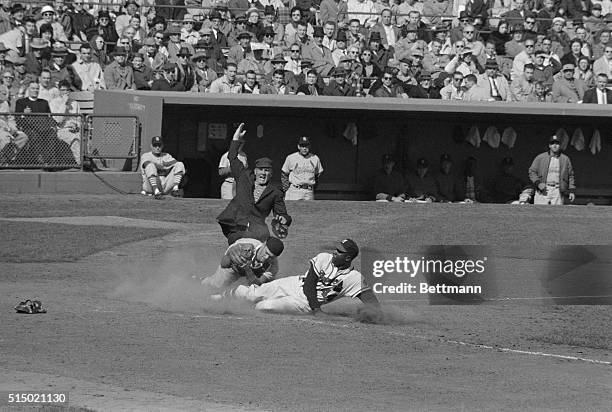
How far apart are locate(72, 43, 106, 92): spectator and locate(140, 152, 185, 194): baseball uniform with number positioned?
2.03 m

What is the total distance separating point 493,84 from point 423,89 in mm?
1502

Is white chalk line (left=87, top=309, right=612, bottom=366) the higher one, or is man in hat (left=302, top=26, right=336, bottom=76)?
man in hat (left=302, top=26, right=336, bottom=76)

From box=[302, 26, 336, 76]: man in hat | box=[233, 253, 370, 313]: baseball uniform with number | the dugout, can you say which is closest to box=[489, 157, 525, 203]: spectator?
the dugout

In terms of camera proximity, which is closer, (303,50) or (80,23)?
(80,23)

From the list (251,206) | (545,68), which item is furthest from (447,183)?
(251,206)

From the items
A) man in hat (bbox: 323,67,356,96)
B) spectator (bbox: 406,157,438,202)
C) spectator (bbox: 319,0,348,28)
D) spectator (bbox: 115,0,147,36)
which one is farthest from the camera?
spectator (bbox: 319,0,348,28)

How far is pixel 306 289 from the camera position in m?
12.2

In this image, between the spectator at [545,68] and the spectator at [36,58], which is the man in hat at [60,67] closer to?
the spectator at [36,58]

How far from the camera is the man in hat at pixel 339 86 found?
23.3m

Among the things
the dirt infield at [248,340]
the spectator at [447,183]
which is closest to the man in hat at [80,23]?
the dirt infield at [248,340]

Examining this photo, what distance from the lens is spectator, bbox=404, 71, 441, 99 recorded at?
2383 centimetres

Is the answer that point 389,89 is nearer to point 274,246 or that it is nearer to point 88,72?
point 88,72

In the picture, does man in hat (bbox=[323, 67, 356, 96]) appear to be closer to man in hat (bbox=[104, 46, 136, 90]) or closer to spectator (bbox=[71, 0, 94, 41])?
man in hat (bbox=[104, 46, 136, 90])

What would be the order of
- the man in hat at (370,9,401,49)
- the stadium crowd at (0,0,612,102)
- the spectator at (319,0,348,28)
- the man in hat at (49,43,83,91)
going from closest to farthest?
the man in hat at (49,43,83,91) < the stadium crowd at (0,0,612,102) < the man in hat at (370,9,401,49) < the spectator at (319,0,348,28)
